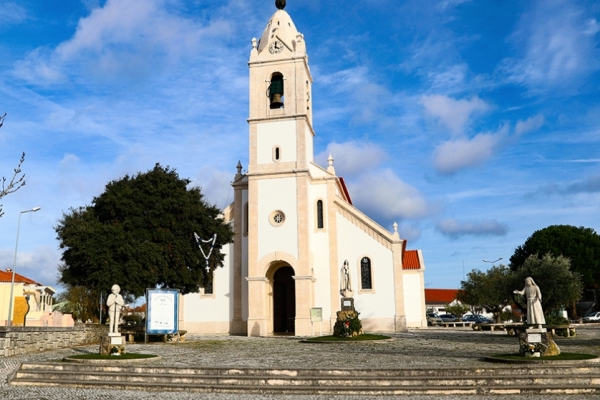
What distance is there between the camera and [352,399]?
441 inches

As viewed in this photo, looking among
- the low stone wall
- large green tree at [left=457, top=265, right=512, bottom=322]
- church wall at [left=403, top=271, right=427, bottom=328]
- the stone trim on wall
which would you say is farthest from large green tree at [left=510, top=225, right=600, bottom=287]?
the low stone wall

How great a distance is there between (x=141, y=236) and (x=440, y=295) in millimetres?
78353

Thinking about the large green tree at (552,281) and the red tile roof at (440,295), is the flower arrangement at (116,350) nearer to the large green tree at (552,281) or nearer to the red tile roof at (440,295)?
the large green tree at (552,281)

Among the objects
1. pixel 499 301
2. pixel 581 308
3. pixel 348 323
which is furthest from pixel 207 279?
pixel 581 308

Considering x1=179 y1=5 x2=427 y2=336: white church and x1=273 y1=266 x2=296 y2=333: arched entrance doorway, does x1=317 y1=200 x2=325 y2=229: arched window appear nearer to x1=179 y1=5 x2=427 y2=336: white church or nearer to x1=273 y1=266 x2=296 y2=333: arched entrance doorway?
x1=179 y1=5 x2=427 y2=336: white church

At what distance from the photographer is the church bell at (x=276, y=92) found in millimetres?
34781

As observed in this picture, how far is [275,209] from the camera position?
1314 inches

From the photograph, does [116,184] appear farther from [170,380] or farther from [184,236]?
[170,380]

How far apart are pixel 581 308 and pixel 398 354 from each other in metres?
58.2

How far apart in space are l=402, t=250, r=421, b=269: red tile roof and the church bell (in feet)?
58.5

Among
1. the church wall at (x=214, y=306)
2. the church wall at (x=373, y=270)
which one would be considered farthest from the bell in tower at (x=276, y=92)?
the church wall at (x=214, y=306)

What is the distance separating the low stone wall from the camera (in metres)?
17.5

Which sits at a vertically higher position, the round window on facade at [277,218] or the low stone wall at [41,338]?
the round window on facade at [277,218]

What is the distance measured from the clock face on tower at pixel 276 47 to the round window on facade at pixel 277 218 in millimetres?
10432
